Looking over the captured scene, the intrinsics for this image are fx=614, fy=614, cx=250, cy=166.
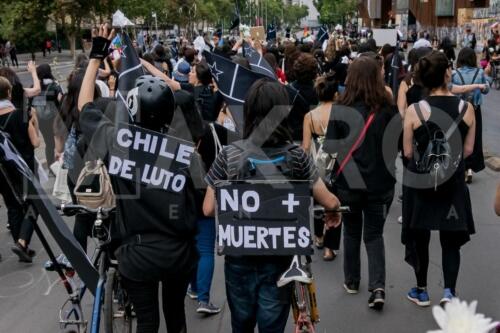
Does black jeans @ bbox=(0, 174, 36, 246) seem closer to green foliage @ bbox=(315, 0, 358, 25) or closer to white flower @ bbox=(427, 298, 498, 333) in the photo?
white flower @ bbox=(427, 298, 498, 333)

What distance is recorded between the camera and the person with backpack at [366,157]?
15.1 feet

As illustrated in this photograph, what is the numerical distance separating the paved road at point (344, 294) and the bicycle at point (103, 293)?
23.8 inches

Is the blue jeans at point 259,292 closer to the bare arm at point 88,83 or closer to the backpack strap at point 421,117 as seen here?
the bare arm at point 88,83

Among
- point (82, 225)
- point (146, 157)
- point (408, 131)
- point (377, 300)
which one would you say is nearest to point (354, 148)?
point (408, 131)

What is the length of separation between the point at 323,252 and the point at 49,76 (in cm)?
454

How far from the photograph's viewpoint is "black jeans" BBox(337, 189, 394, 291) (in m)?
4.73

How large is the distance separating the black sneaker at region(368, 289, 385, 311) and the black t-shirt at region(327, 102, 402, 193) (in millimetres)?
786

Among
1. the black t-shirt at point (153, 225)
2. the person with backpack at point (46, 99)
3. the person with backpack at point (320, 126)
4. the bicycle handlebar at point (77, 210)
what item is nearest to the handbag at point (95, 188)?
the bicycle handlebar at point (77, 210)

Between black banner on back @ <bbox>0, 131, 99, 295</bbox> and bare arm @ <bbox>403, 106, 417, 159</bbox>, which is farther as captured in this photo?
bare arm @ <bbox>403, 106, 417, 159</bbox>

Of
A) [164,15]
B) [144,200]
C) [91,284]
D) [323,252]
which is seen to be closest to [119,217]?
[144,200]

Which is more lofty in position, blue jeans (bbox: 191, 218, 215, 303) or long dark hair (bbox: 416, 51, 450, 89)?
long dark hair (bbox: 416, 51, 450, 89)

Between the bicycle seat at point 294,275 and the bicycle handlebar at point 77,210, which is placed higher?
the bicycle handlebar at point 77,210

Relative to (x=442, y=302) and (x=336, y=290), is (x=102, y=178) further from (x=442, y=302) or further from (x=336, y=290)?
(x=442, y=302)

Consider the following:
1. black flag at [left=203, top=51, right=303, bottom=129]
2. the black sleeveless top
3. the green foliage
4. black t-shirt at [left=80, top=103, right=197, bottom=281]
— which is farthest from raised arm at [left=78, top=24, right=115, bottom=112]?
the green foliage
